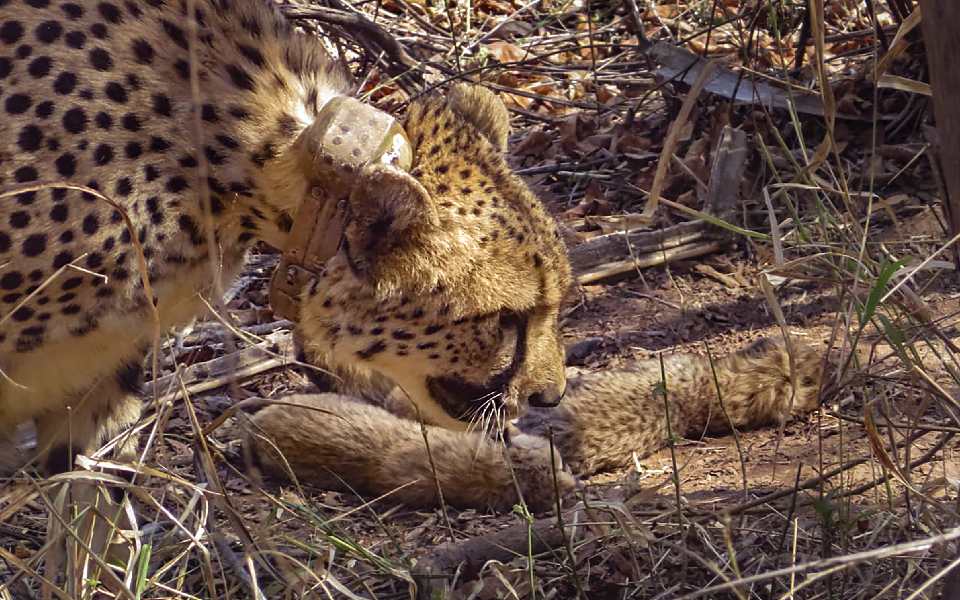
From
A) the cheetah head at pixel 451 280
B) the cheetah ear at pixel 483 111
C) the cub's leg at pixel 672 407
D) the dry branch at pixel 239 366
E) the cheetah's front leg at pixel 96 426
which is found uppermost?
the cheetah ear at pixel 483 111

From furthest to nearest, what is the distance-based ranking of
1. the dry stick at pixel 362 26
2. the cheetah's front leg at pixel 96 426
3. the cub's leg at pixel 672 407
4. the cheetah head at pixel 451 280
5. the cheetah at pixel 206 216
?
1. the dry stick at pixel 362 26
2. the cub's leg at pixel 672 407
3. the cheetah's front leg at pixel 96 426
4. the cheetah head at pixel 451 280
5. the cheetah at pixel 206 216

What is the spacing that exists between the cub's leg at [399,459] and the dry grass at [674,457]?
0.23ft

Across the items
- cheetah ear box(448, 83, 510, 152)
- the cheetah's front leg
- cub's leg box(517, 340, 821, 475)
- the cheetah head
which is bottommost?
the cheetah's front leg

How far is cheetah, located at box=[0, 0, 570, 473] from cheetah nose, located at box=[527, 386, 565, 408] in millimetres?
13

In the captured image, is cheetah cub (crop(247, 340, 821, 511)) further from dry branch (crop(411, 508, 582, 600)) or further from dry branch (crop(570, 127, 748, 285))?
dry branch (crop(570, 127, 748, 285))

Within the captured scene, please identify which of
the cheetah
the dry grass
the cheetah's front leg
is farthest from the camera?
the cheetah's front leg

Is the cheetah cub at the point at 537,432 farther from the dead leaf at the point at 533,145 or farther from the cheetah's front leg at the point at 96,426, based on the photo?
the dead leaf at the point at 533,145

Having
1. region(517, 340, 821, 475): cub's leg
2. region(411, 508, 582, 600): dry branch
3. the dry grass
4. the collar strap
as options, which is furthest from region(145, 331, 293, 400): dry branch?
region(411, 508, 582, 600): dry branch

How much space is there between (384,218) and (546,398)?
741mm

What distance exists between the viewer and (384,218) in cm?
256

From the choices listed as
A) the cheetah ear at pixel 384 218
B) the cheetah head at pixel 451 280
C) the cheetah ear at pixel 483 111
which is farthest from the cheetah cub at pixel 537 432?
the cheetah ear at pixel 483 111

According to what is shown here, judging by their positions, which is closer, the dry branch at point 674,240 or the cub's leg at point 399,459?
the cub's leg at point 399,459

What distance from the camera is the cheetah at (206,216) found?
8.02 ft

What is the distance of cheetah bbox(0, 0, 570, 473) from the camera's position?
244cm
